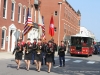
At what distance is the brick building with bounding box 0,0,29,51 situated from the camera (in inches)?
1276

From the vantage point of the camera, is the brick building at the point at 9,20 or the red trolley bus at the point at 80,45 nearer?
the brick building at the point at 9,20

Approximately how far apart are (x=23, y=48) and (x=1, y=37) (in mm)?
17158

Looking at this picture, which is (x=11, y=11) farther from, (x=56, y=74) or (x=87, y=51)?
(x=56, y=74)

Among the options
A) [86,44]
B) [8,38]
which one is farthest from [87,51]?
[8,38]

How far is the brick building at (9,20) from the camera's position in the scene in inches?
1276

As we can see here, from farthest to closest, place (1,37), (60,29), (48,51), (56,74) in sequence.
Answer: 1. (60,29)
2. (1,37)
3. (48,51)
4. (56,74)

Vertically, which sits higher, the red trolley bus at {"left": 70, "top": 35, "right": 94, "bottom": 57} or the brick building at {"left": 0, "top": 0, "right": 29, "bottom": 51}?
the brick building at {"left": 0, "top": 0, "right": 29, "bottom": 51}

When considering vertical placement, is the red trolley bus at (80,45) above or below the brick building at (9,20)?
below

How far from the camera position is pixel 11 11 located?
35.0 metres

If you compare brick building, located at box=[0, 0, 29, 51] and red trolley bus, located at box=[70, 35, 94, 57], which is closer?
brick building, located at box=[0, 0, 29, 51]

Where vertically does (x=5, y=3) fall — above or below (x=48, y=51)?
above

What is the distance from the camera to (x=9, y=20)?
34438 millimetres

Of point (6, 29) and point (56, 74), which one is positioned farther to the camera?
point (6, 29)

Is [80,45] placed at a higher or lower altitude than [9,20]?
lower
